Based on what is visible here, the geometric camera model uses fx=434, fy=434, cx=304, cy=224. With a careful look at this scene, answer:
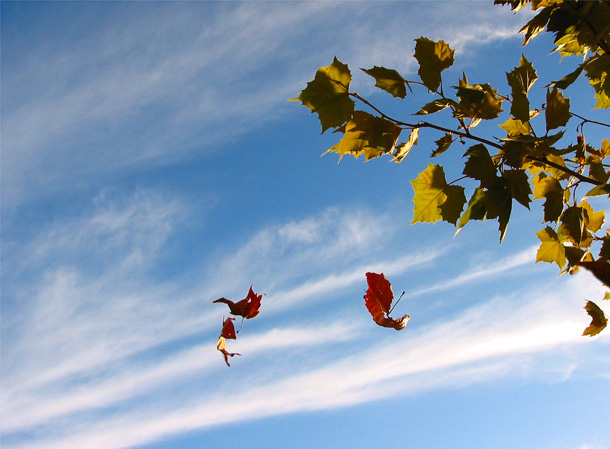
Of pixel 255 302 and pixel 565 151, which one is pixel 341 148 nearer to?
pixel 565 151

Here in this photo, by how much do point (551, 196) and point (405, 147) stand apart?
843 mm

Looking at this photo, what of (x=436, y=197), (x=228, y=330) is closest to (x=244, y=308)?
(x=228, y=330)

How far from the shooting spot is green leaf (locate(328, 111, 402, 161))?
Answer: 6.55 ft

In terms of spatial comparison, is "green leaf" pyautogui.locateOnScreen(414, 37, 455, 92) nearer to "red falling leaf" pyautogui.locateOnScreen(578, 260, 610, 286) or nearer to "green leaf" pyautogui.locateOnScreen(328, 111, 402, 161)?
"green leaf" pyautogui.locateOnScreen(328, 111, 402, 161)

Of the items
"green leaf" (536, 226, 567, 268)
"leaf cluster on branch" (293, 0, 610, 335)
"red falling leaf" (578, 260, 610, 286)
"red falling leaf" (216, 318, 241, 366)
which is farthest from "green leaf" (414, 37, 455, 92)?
"red falling leaf" (216, 318, 241, 366)

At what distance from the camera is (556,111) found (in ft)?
6.90

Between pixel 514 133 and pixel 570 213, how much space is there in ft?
1.82

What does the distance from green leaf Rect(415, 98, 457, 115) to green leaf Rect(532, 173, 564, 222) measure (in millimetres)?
759

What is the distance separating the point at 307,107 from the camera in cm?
200

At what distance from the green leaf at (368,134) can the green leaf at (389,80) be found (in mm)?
177

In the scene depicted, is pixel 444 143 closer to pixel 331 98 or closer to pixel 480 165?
pixel 480 165

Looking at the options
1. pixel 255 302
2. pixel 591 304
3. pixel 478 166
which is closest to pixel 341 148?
pixel 478 166

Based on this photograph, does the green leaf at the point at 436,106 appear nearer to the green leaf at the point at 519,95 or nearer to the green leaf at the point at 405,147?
Result: the green leaf at the point at 405,147

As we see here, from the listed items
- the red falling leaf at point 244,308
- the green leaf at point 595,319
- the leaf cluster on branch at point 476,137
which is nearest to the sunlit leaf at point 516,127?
the leaf cluster on branch at point 476,137
